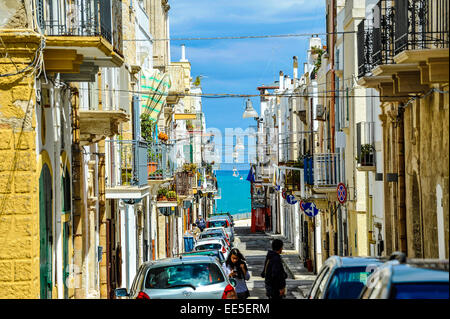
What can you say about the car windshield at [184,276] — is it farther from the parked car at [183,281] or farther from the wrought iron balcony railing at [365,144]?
the wrought iron balcony railing at [365,144]

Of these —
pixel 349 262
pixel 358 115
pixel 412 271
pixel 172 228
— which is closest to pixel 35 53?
pixel 349 262

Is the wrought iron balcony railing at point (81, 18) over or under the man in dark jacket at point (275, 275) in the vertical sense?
over

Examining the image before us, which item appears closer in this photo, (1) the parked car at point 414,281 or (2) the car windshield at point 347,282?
(1) the parked car at point 414,281

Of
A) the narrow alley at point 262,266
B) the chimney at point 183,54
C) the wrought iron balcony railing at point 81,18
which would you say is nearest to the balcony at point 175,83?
the narrow alley at point 262,266

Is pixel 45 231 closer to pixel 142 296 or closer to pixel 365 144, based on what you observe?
pixel 142 296

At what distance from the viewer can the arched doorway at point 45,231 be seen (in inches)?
573

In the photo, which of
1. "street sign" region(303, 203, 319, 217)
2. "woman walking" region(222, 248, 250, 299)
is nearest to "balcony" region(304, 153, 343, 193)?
"street sign" region(303, 203, 319, 217)

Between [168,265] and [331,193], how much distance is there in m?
18.5

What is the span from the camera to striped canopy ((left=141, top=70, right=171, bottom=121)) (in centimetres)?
3177

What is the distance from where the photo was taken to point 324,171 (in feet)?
102

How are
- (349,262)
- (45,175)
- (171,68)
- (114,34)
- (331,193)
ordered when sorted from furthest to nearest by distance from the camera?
(171,68)
(331,193)
(114,34)
(45,175)
(349,262)

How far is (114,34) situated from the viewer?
56.2 feet

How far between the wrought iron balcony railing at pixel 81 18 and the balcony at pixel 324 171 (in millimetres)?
14347

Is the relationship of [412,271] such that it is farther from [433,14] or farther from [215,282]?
[433,14]
